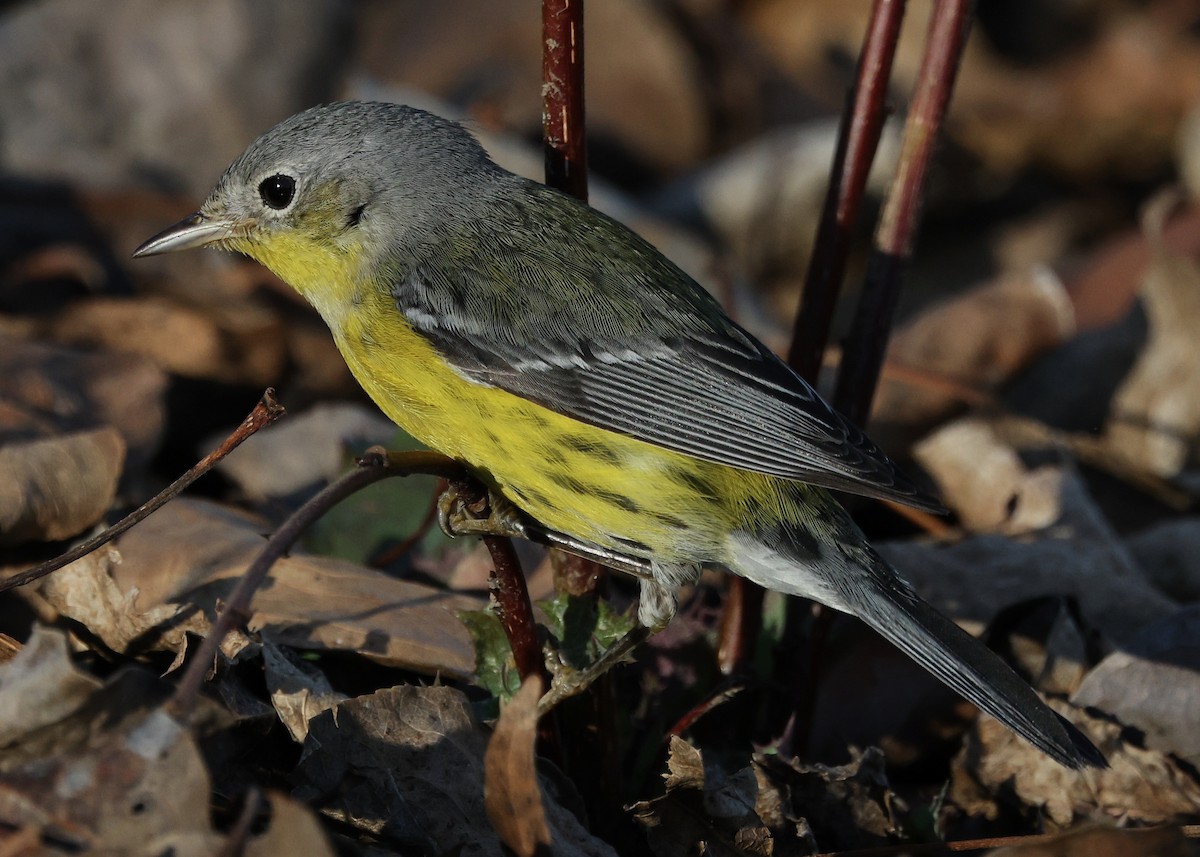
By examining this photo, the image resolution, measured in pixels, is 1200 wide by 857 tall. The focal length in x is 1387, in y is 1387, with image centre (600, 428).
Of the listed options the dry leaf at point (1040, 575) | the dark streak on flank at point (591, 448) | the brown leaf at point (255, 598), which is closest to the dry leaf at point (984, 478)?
the dry leaf at point (1040, 575)

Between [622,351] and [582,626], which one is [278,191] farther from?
[582,626]

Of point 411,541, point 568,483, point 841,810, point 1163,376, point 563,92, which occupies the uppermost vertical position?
point 563,92

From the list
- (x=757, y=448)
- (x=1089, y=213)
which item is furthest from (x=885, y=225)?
(x=1089, y=213)

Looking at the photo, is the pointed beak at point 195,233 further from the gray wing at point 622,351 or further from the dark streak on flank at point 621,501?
the dark streak on flank at point 621,501

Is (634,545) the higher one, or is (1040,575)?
(634,545)

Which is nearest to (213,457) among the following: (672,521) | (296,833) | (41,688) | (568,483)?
(41,688)

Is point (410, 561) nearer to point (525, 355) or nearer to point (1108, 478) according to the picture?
point (525, 355)
